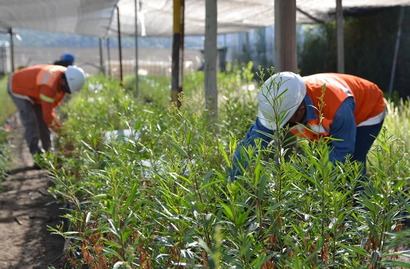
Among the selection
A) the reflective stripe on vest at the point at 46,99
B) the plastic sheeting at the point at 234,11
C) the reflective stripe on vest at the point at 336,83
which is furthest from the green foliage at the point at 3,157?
the plastic sheeting at the point at 234,11

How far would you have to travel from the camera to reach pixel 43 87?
667 centimetres

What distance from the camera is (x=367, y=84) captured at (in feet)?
12.3

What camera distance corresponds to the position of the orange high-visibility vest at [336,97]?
320 centimetres

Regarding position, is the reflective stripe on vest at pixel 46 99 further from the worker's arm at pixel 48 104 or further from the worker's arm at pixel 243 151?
the worker's arm at pixel 243 151

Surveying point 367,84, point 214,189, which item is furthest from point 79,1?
point 214,189

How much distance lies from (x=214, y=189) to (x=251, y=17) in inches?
379

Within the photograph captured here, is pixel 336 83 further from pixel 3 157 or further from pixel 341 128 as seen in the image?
pixel 3 157

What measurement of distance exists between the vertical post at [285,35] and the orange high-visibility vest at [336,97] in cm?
44

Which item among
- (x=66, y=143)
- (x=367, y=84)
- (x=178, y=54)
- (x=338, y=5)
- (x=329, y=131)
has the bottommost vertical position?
(x=66, y=143)

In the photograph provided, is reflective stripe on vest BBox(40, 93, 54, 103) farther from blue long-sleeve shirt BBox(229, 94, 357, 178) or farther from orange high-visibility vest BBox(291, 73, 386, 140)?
blue long-sleeve shirt BBox(229, 94, 357, 178)

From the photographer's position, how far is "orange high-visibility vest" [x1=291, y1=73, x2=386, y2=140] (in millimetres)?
3196

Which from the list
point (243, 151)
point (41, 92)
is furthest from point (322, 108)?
point (41, 92)

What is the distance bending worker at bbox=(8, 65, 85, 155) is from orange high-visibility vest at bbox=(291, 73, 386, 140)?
3888 millimetres

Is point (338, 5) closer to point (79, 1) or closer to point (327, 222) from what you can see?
point (79, 1)
